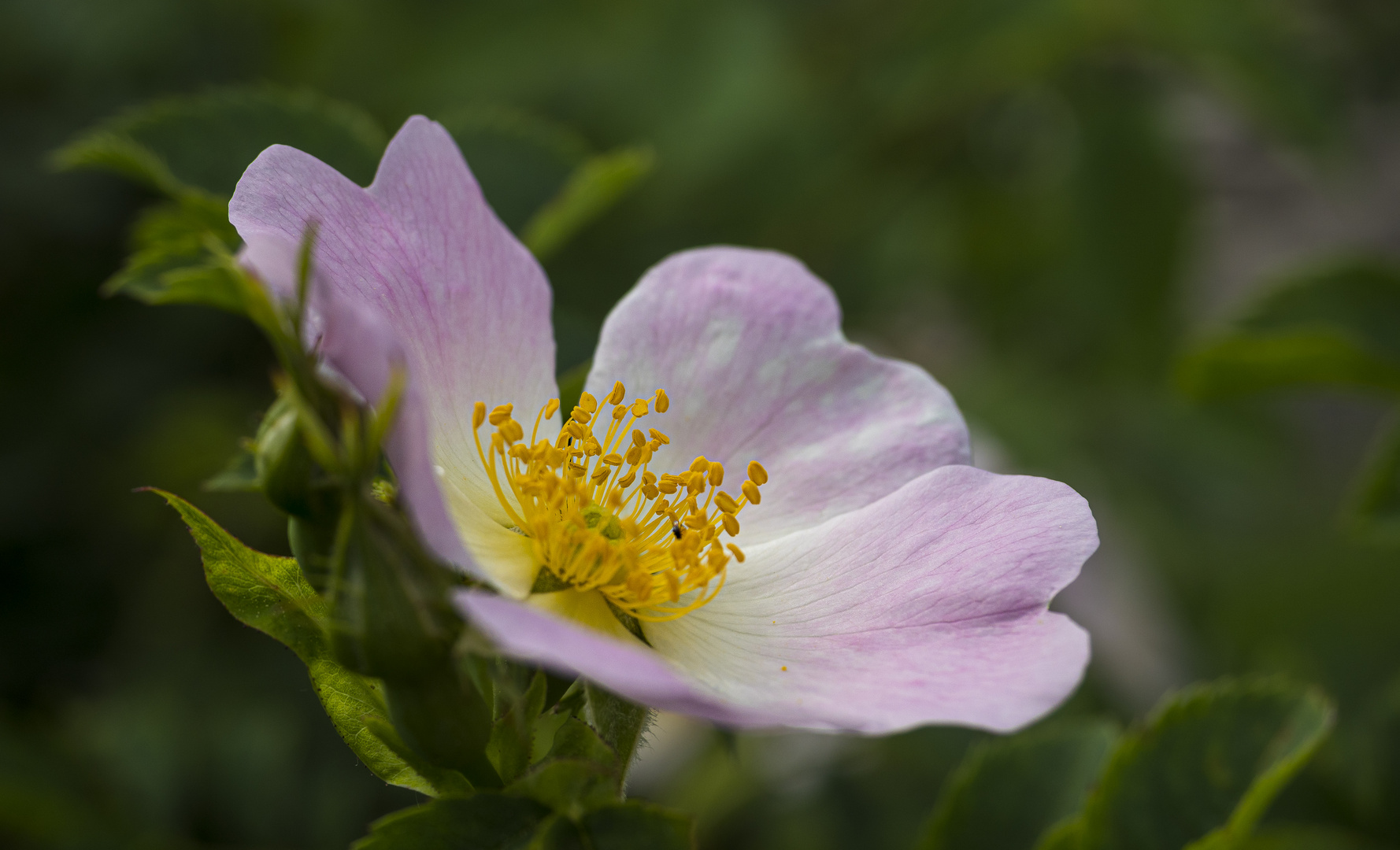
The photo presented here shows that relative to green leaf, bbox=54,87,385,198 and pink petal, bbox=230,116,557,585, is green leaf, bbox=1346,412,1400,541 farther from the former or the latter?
green leaf, bbox=54,87,385,198

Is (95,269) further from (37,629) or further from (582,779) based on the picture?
(582,779)

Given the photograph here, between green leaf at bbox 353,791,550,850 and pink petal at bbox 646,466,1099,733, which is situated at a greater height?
pink petal at bbox 646,466,1099,733

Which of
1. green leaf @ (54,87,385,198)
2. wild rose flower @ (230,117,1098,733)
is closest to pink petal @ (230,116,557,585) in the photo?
wild rose flower @ (230,117,1098,733)

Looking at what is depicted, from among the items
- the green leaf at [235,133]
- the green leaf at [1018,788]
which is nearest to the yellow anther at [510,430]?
the green leaf at [235,133]

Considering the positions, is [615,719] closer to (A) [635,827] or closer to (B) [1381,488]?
(A) [635,827]

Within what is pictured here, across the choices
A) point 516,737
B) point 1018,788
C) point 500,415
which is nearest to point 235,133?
point 500,415

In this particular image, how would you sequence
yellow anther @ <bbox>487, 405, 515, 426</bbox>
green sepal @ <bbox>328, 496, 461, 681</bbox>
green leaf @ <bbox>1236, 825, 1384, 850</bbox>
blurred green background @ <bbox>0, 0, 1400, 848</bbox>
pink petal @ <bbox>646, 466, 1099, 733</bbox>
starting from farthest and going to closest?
blurred green background @ <bbox>0, 0, 1400, 848</bbox> → green leaf @ <bbox>1236, 825, 1384, 850</bbox> → yellow anther @ <bbox>487, 405, 515, 426</bbox> → pink petal @ <bbox>646, 466, 1099, 733</bbox> → green sepal @ <bbox>328, 496, 461, 681</bbox>
